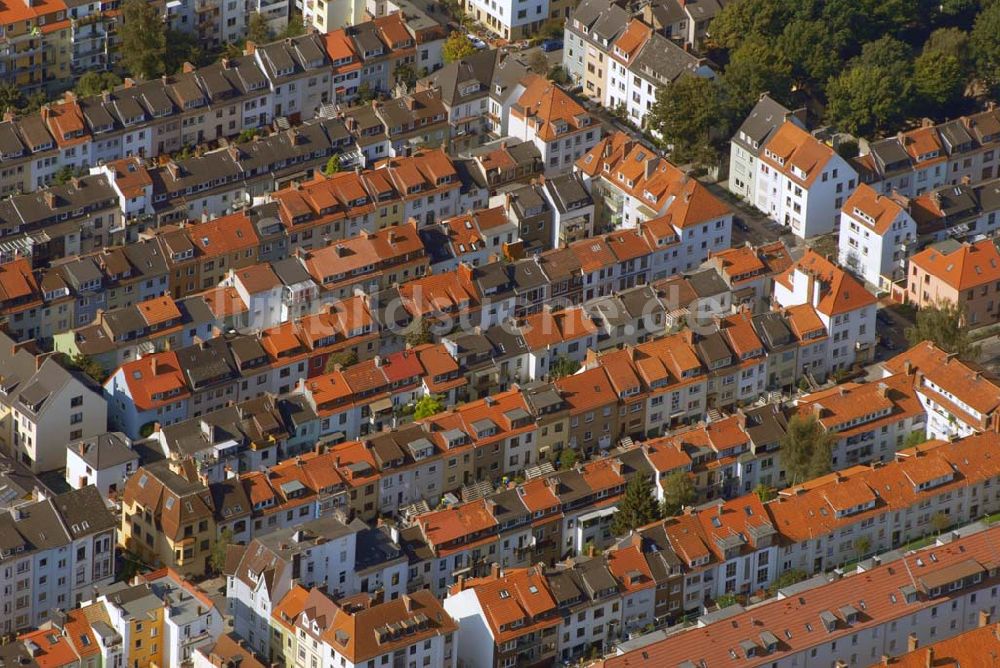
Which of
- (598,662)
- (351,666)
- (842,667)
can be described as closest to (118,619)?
(351,666)

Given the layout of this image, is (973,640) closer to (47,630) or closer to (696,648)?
(696,648)

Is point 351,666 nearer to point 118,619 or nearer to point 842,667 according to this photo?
point 118,619

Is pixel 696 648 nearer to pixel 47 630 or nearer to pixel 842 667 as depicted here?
pixel 842 667

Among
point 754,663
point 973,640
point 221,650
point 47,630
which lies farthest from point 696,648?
point 47,630

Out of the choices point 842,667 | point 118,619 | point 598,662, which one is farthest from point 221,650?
point 842,667

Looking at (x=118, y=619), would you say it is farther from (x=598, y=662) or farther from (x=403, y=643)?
(x=598, y=662)
